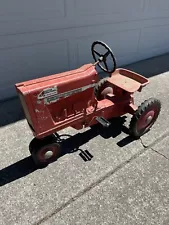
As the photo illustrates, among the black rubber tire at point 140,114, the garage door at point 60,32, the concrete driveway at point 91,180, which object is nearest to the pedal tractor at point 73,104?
the black rubber tire at point 140,114

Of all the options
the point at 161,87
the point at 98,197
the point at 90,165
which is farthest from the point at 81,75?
the point at 161,87

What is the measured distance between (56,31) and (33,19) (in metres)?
0.48

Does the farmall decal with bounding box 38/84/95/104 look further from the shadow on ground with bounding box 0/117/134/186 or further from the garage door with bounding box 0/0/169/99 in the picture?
the garage door with bounding box 0/0/169/99

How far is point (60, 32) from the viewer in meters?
3.97

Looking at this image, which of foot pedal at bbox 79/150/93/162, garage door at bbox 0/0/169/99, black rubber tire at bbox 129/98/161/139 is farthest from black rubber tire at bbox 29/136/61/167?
garage door at bbox 0/0/169/99

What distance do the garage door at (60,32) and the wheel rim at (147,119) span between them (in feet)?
6.92

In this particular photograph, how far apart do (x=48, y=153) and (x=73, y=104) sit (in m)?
0.60

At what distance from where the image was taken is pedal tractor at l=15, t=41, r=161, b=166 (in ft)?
7.05

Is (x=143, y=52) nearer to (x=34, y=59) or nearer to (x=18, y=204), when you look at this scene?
(x=34, y=59)

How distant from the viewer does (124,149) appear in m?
2.77

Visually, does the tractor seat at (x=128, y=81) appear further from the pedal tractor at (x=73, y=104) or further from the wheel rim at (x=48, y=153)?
the wheel rim at (x=48, y=153)

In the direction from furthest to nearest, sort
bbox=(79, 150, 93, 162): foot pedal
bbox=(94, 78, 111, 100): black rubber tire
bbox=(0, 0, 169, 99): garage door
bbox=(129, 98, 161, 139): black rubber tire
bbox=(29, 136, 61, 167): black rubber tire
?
bbox=(0, 0, 169, 99): garage door, bbox=(94, 78, 111, 100): black rubber tire, bbox=(129, 98, 161, 139): black rubber tire, bbox=(79, 150, 93, 162): foot pedal, bbox=(29, 136, 61, 167): black rubber tire

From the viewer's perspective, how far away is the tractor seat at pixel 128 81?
2.77m

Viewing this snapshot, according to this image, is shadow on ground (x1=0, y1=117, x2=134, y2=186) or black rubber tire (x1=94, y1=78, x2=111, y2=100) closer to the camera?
shadow on ground (x1=0, y1=117, x2=134, y2=186)
